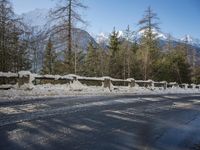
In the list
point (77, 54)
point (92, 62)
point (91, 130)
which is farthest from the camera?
point (92, 62)

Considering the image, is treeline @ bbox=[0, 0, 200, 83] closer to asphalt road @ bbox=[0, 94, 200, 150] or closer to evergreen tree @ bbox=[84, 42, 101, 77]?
evergreen tree @ bbox=[84, 42, 101, 77]

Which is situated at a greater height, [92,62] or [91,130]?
[92,62]

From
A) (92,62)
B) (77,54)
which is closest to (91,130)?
(77,54)

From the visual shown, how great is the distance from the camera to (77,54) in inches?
1806

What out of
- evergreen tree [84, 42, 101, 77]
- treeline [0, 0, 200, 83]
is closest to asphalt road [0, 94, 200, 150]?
treeline [0, 0, 200, 83]

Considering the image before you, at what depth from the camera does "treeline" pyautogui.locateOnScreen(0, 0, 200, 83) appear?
33844 millimetres

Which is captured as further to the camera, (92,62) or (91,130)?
(92,62)

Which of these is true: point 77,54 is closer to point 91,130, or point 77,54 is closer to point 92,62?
point 92,62

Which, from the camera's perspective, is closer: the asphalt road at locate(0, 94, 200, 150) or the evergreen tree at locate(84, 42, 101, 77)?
the asphalt road at locate(0, 94, 200, 150)

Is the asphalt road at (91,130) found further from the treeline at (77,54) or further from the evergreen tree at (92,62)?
the evergreen tree at (92,62)

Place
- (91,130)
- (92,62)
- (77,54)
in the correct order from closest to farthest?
(91,130) → (77,54) → (92,62)

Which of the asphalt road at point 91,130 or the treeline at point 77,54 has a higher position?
the treeline at point 77,54

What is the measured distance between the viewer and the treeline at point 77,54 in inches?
1332

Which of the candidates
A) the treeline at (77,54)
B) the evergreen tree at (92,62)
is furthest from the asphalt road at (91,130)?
the evergreen tree at (92,62)
